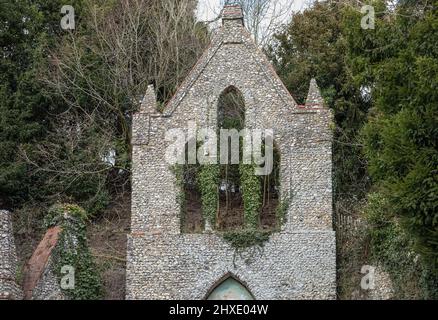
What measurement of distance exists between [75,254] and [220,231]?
3920 mm

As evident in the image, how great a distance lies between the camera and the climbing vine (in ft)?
75.1

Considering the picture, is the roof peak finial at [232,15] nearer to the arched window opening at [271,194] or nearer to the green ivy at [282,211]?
the arched window opening at [271,194]

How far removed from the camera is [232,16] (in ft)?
82.9

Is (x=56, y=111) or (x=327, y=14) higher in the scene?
(x=327, y=14)

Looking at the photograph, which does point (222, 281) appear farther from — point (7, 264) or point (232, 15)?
point (232, 15)

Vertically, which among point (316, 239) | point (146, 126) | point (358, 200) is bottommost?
point (316, 239)

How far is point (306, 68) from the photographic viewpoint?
1142 inches

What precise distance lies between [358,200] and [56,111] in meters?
10.6

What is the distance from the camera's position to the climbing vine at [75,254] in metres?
22.9

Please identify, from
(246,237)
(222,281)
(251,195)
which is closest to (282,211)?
(251,195)

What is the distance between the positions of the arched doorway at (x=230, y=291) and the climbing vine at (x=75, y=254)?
10.1 ft
